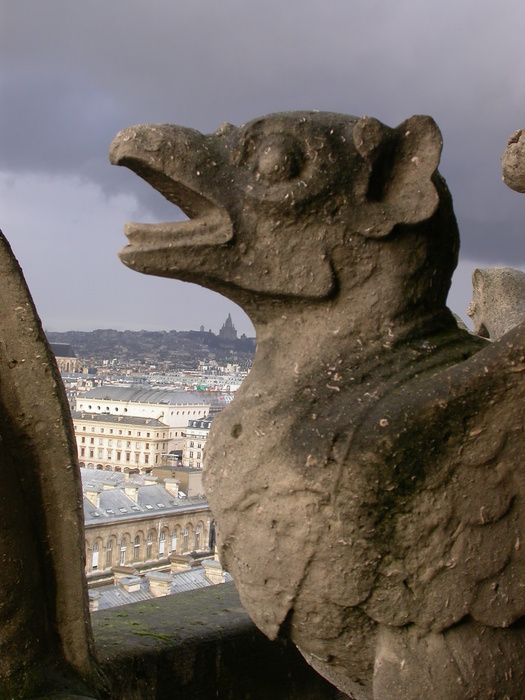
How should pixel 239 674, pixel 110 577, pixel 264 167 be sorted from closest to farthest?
pixel 264 167 → pixel 239 674 → pixel 110 577

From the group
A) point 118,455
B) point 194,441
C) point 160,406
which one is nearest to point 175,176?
point 194,441

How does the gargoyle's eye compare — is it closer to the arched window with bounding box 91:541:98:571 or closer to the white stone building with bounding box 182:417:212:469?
the arched window with bounding box 91:541:98:571

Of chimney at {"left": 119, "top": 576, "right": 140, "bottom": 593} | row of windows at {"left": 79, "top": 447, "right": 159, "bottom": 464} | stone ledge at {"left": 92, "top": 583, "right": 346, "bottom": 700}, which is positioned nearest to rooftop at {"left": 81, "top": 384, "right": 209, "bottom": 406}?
row of windows at {"left": 79, "top": 447, "right": 159, "bottom": 464}

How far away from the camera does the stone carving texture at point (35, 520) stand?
7.81 ft

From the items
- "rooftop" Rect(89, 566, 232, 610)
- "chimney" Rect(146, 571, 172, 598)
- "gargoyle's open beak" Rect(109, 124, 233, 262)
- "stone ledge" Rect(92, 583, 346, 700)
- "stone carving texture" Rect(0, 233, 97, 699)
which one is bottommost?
"rooftop" Rect(89, 566, 232, 610)

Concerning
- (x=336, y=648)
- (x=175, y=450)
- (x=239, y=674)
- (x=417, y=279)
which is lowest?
(x=175, y=450)

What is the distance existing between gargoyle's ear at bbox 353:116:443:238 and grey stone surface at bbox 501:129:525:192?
0.16 m

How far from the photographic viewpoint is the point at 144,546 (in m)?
10.9

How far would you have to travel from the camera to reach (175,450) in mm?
22250

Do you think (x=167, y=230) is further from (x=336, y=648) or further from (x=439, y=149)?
(x=336, y=648)

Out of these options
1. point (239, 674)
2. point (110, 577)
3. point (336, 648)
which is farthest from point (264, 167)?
point (110, 577)

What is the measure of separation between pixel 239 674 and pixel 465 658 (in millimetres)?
1299

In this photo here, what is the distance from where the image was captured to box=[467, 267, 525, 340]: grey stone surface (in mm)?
3600

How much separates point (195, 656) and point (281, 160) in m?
1.76
